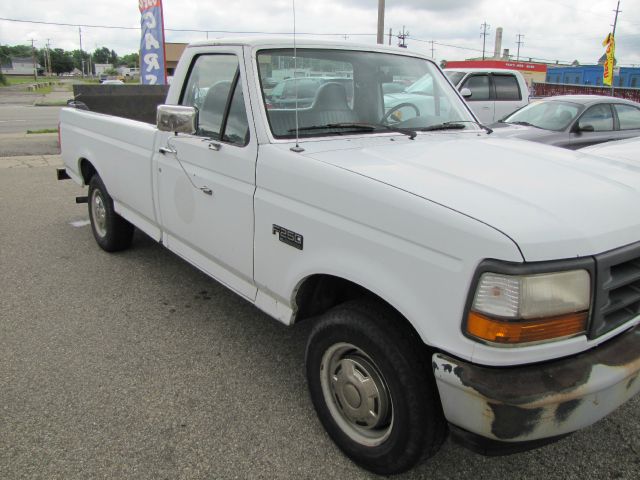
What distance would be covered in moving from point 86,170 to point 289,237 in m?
3.74

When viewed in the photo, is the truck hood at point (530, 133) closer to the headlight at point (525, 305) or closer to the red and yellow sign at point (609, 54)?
the headlight at point (525, 305)

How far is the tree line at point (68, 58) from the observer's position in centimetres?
11452

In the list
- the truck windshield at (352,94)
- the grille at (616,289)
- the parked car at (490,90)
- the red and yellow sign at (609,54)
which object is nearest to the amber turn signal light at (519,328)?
the grille at (616,289)

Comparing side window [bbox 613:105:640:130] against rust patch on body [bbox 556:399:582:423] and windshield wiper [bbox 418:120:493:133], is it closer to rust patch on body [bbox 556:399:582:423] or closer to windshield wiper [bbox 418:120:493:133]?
windshield wiper [bbox 418:120:493:133]

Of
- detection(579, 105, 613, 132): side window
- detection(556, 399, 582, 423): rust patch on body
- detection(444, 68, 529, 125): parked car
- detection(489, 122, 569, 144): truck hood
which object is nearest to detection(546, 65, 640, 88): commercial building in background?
detection(444, 68, 529, 125): parked car

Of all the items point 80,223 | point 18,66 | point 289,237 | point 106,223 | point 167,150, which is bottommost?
point 80,223

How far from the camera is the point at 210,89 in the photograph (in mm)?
3420

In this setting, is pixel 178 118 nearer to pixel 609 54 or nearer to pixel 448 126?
pixel 448 126

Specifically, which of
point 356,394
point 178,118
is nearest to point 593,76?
point 178,118

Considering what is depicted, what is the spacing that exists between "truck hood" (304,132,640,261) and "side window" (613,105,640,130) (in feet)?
22.8

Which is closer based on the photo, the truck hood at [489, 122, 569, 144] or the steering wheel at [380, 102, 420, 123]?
the steering wheel at [380, 102, 420, 123]

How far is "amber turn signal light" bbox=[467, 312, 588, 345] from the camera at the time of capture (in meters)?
1.79

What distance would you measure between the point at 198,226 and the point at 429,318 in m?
1.85

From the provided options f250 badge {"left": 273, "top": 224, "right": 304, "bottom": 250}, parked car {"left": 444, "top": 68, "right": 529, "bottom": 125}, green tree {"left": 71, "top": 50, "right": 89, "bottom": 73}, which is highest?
green tree {"left": 71, "top": 50, "right": 89, "bottom": 73}
